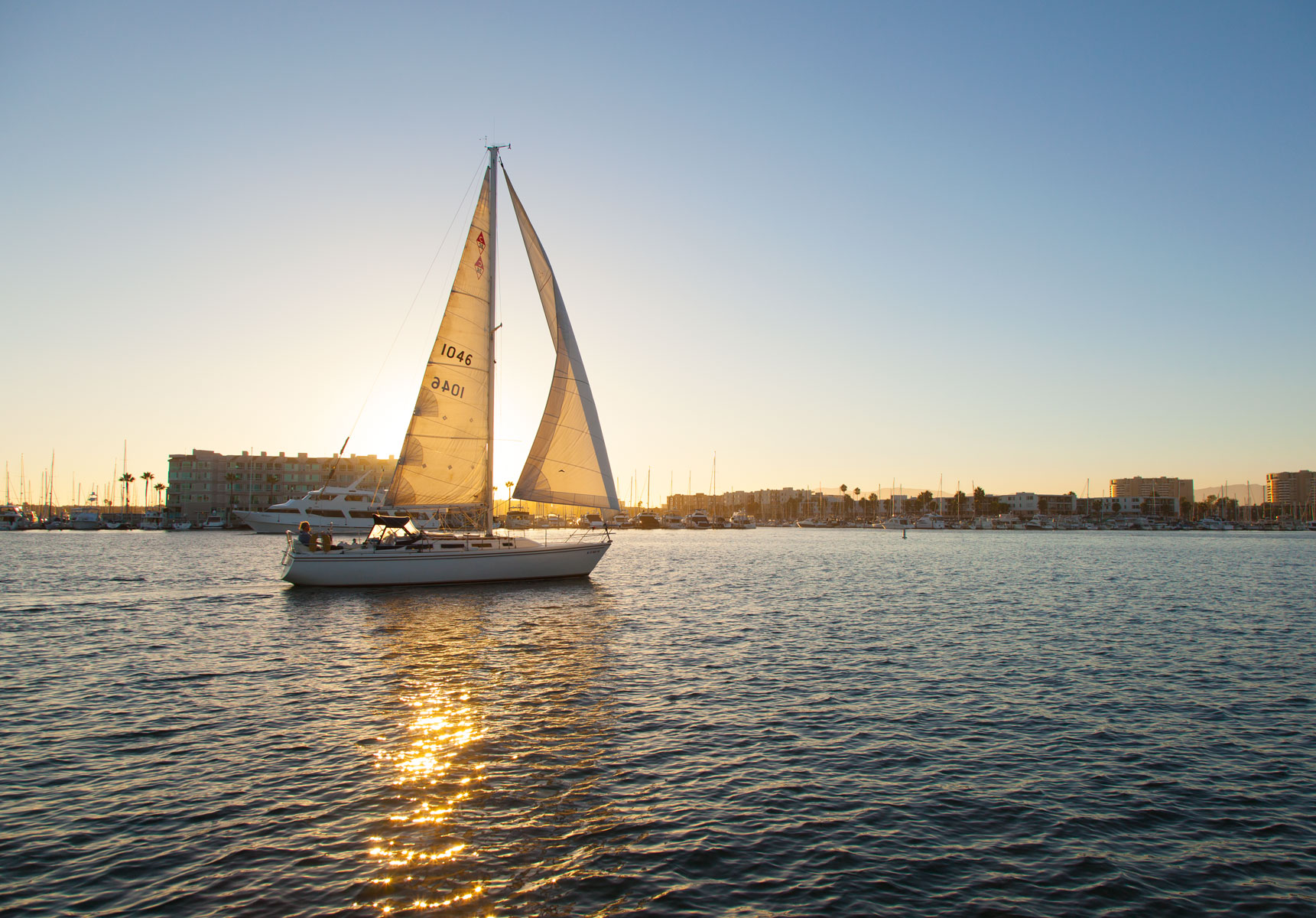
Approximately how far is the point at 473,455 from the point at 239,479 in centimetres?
15468

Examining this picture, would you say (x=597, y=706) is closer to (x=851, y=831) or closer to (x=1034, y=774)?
(x=851, y=831)

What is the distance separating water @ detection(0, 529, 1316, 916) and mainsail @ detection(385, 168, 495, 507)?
938 cm

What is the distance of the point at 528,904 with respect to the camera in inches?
281

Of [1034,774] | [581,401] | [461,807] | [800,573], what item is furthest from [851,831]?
[800,573]

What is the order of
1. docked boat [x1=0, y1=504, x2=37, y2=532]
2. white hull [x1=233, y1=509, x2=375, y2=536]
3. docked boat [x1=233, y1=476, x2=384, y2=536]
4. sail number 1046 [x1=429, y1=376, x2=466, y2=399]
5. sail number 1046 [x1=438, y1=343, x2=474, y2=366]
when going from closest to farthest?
1. sail number 1046 [x1=429, y1=376, x2=466, y2=399]
2. sail number 1046 [x1=438, y1=343, x2=474, y2=366]
3. white hull [x1=233, y1=509, x2=375, y2=536]
4. docked boat [x1=233, y1=476, x2=384, y2=536]
5. docked boat [x1=0, y1=504, x2=37, y2=532]

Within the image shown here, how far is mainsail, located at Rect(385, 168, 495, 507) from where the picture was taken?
108 ft

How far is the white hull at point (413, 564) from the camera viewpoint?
3238 cm

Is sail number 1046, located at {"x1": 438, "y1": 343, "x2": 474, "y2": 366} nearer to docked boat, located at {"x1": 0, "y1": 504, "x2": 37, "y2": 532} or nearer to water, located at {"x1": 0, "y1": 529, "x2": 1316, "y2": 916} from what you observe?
water, located at {"x1": 0, "y1": 529, "x2": 1316, "y2": 916}

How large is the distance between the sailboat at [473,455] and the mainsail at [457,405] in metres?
0.04

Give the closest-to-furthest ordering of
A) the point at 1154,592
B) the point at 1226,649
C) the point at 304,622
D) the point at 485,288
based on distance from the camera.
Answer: the point at 1226,649 < the point at 304,622 < the point at 485,288 < the point at 1154,592

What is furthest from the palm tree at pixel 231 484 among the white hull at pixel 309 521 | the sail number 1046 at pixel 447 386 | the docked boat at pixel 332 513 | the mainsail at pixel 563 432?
the mainsail at pixel 563 432

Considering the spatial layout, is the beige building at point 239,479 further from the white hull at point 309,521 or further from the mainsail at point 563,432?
the mainsail at point 563,432

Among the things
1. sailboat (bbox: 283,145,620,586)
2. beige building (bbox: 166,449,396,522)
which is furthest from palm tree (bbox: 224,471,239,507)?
sailboat (bbox: 283,145,620,586)

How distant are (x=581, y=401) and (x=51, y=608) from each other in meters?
22.2
